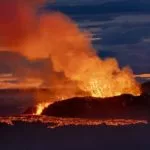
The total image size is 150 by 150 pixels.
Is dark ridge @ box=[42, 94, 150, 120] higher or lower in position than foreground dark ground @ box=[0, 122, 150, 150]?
higher

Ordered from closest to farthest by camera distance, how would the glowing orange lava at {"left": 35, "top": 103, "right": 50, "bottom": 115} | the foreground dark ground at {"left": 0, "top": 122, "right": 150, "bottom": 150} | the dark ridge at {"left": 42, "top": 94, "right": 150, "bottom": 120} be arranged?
the foreground dark ground at {"left": 0, "top": 122, "right": 150, "bottom": 150}
the dark ridge at {"left": 42, "top": 94, "right": 150, "bottom": 120}
the glowing orange lava at {"left": 35, "top": 103, "right": 50, "bottom": 115}

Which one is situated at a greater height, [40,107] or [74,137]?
[40,107]

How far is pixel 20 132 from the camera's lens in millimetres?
77000

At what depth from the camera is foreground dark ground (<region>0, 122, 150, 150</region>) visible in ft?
219

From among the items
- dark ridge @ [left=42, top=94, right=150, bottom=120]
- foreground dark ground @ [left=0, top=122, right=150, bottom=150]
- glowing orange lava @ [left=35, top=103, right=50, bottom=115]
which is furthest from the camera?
glowing orange lava @ [left=35, top=103, right=50, bottom=115]

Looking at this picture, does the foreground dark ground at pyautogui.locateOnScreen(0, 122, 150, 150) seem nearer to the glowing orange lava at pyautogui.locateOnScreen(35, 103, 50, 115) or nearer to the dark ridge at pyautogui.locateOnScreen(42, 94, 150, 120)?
the dark ridge at pyautogui.locateOnScreen(42, 94, 150, 120)

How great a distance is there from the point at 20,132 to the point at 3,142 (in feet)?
23.2

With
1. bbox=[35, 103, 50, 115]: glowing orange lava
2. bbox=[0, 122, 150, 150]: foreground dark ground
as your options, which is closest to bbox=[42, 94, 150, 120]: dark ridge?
bbox=[35, 103, 50, 115]: glowing orange lava

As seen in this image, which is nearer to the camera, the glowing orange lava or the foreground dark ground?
the foreground dark ground

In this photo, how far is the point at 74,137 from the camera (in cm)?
7225

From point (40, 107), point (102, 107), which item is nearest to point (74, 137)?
point (102, 107)

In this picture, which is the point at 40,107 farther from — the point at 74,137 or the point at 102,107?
the point at 74,137

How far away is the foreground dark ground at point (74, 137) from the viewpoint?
6669 centimetres

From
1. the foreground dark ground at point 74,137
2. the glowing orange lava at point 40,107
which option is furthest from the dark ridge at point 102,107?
the foreground dark ground at point 74,137
